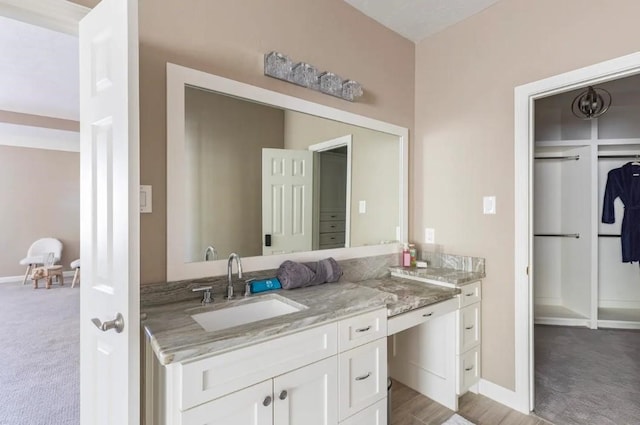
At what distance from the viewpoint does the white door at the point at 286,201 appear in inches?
74.9

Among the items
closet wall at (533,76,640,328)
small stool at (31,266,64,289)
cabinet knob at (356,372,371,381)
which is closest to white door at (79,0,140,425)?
cabinet knob at (356,372,371,381)

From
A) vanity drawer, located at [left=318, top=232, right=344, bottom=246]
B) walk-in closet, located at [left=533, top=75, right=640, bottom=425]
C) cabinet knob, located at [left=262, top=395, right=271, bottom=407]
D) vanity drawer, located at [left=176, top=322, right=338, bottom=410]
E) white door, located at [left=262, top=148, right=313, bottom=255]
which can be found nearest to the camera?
vanity drawer, located at [left=176, top=322, right=338, bottom=410]

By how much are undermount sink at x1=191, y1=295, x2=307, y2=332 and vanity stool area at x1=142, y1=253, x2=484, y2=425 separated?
0.10 feet

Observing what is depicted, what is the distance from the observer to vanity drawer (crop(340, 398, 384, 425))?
1482 millimetres

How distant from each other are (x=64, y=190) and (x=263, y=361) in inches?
276

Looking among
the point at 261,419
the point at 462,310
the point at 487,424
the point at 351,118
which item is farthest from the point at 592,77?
the point at 261,419

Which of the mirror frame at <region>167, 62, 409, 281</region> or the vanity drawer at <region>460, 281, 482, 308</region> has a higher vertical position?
the mirror frame at <region>167, 62, 409, 281</region>

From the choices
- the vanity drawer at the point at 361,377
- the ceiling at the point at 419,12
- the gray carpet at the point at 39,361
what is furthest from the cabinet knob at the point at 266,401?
the ceiling at the point at 419,12

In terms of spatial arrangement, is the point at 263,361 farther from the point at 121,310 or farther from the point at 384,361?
the point at 384,361

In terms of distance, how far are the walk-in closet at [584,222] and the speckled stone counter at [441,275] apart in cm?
167

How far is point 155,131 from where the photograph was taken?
1.49 m

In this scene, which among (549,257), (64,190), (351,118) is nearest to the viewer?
(351,118)

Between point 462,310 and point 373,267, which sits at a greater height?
point 373,267

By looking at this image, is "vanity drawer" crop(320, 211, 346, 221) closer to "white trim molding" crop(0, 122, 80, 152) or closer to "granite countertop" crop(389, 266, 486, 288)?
"granite countertop" crop(389, 266, 486, 288)
